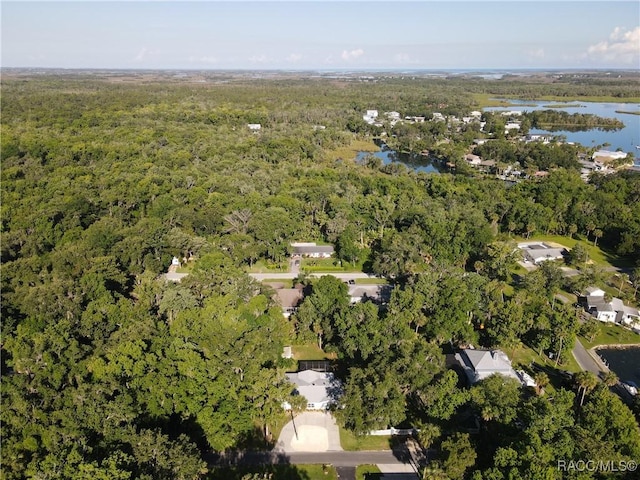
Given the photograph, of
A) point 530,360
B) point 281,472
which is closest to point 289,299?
point 281,472

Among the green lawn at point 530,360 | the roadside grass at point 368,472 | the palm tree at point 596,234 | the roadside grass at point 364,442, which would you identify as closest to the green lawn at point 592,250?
the palm tree at point 596,234

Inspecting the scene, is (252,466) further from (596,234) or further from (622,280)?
(596,234)

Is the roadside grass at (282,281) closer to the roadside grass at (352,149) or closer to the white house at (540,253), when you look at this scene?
the white house at (540,253)

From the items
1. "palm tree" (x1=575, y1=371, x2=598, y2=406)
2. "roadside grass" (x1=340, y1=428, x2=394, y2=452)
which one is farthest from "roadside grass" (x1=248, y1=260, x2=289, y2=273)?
"palm tree" (x1=575, y1=371, x2=598, y2=406)

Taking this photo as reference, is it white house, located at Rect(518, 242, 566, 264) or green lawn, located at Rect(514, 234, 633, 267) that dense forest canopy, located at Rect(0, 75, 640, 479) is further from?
white house, located at Rect(518, 242, 566, 264)

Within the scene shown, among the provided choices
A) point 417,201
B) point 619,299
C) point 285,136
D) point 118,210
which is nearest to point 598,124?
point 285,136
